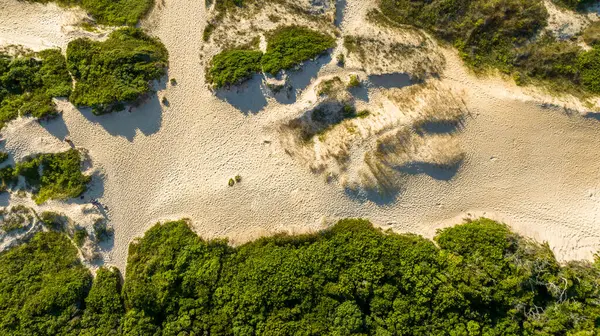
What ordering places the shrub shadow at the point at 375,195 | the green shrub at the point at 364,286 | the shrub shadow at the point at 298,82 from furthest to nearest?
the shrub shadow at the point at 298,82 < the shrub shadow at the point at 375,195 < the green shrub at the point at 364,286

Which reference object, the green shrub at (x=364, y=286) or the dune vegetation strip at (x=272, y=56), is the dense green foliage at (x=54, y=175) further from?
the dune vegetation strip at (x=272, y=56)

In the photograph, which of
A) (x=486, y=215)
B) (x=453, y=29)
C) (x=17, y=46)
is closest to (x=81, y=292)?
(x=17, y=46)

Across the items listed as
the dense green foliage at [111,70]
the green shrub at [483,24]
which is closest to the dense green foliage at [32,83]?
the dense green foliage at [111,70]

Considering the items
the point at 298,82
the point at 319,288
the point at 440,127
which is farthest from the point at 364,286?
the point at 298,82

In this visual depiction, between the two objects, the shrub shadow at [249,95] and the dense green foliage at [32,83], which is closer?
the shrub shadow at [249,95]

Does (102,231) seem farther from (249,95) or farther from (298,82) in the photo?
(298,82)

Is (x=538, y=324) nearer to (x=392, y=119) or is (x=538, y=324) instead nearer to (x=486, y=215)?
(x=486, y=215)

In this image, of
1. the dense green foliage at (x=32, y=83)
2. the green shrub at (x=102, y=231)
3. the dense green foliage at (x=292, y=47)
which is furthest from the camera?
the dense green foliage at (x=32, y=83)
